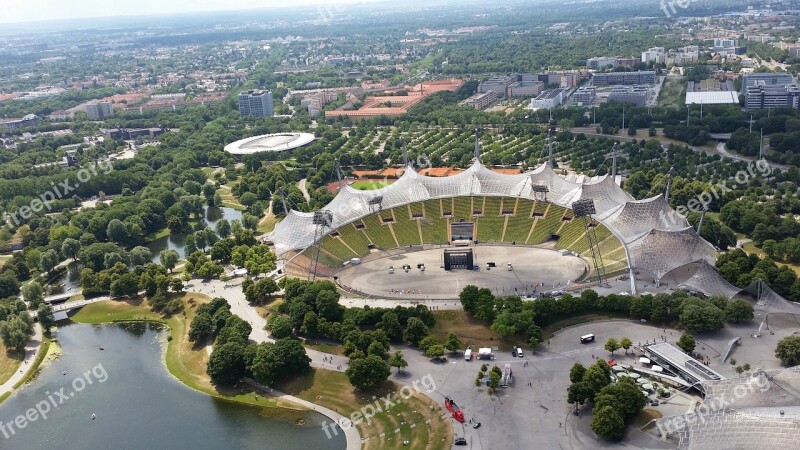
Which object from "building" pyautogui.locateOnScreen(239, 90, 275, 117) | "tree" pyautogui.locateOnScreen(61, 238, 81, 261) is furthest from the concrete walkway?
"building" pyautogui.locateOnScreen(239, 90, 275, 117)

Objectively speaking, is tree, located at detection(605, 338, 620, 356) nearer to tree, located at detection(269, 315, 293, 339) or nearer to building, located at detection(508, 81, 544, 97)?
tree, located at detection(269, 315, 293, 339)

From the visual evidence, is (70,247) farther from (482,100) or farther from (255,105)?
(482,100)

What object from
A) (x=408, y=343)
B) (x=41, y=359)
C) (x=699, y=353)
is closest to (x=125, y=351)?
(x=41, y=359)

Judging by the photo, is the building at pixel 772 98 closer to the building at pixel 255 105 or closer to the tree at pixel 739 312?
the tree at pixel 739 312

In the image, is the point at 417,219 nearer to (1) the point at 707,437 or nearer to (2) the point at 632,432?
(2) the point at 632,432

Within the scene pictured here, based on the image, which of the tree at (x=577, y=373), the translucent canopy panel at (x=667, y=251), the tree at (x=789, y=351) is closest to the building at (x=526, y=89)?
the translucent canopy panel at (x=667, y=251)

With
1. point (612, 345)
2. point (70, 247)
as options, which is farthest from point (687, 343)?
point (70, 247)
